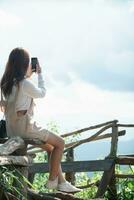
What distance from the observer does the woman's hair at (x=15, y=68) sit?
5.96 metres

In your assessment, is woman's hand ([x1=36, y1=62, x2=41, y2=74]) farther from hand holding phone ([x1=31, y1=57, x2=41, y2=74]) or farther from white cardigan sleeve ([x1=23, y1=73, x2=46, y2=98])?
white cardigan sleeve ([x1=23, y1=73, x2=46, y2=98])

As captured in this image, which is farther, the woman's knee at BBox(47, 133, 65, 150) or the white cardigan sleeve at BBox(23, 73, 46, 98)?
the woman's knee at BBox(47, 133, 65, 150)

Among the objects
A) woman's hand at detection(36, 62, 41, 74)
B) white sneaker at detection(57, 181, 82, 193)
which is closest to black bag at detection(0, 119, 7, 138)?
woman's hand at detection(36, 62, 41, 74)

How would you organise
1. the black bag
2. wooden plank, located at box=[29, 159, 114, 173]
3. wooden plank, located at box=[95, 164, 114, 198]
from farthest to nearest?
wooden plank, located at box=[29, 159, 114, 173] < wooden plank, located at box=[95, 164, 114, 198] < the black bag

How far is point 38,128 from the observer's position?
6.07m

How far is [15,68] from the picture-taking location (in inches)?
235

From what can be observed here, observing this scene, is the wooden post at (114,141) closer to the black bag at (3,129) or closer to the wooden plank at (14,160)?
the black bag at (3,129)

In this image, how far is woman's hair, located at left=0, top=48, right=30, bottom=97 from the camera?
5.96m

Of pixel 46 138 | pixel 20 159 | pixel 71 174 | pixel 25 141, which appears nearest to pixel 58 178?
pixel 46 138

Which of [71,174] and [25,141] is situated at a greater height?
[25,141]

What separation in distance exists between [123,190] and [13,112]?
329cm

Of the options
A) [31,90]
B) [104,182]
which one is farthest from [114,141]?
[31,90]

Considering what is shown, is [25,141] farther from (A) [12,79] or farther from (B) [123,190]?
(B) [123,190]

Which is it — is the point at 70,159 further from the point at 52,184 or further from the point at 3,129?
the point at 3,129
